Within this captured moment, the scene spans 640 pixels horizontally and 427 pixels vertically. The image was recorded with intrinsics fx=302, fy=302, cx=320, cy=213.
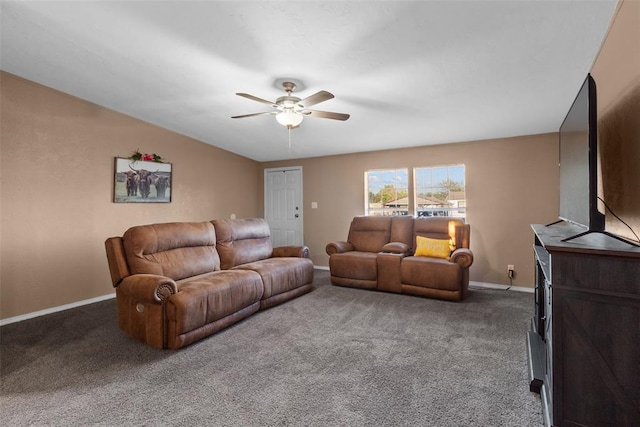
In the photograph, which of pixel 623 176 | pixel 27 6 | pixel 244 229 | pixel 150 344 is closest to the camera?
pixel 623 176

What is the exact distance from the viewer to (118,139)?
4.16 m

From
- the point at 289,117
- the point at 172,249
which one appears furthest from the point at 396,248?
the point at 172,249

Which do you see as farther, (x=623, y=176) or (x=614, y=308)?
(x=623, y=176)

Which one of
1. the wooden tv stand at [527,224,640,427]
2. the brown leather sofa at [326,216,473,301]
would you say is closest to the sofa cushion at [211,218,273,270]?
the brown leather sofa at [326,216,473,301]

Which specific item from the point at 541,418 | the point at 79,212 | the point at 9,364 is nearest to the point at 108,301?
the point at 79,212

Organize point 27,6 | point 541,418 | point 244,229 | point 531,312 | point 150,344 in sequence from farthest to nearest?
point 244,229, point 531,312, point 150,344, point 27,6, point 541,418

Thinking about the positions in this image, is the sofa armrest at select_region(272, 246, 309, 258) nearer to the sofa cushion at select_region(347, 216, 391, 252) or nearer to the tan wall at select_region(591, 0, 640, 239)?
the sofa cushion at select_region(347, 216, 391, 252)

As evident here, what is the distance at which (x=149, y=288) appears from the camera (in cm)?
247

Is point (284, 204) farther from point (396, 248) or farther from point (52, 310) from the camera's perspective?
point (52, 310)

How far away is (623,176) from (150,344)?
11.5 feet

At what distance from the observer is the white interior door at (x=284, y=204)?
6.11m

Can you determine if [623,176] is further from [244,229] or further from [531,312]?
[244,229]

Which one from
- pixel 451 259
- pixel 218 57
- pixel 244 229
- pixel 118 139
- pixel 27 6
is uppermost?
pixel 27 6

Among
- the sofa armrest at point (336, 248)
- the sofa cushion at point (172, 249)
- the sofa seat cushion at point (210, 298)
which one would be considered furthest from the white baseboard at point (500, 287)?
the sofa cushion at point (172, 249)
